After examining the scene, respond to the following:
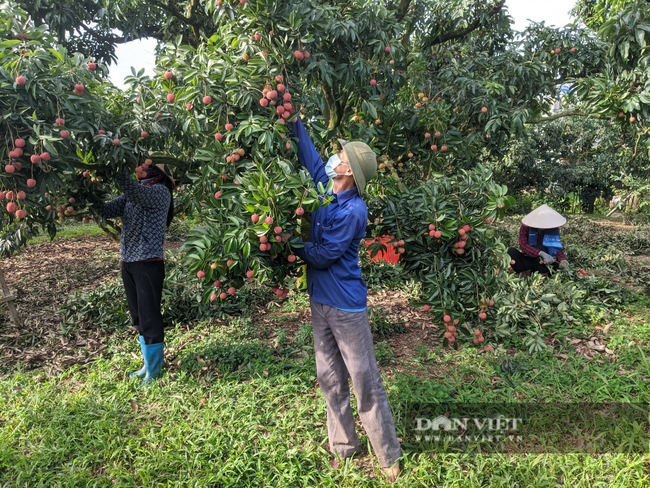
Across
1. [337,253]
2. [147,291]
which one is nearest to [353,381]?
[337,253]

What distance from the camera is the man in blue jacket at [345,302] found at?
2133mm

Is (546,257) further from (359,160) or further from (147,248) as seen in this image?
(147,248)

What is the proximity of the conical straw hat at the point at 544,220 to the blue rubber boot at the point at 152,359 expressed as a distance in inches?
159

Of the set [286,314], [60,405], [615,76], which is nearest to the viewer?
[60,405]

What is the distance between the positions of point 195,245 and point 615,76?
3.83 meters

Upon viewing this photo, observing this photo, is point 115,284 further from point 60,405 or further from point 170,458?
point 170,458

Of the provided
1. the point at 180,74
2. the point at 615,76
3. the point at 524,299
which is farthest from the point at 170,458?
the point at 615,76

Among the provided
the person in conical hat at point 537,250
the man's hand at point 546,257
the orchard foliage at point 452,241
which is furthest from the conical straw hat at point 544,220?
the orchard foliage at point 452,241

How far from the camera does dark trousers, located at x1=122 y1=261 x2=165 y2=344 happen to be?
312cm

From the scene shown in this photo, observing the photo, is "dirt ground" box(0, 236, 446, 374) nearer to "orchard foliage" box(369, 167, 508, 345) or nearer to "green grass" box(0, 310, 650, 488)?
"green grass" box(0, 310, 650, 488)

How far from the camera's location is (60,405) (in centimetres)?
297

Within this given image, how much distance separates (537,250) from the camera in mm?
4965

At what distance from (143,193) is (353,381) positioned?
73.1 inches

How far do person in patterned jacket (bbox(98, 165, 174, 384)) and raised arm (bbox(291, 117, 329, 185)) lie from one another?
120 cm
